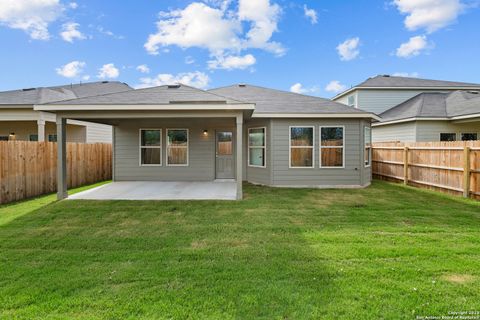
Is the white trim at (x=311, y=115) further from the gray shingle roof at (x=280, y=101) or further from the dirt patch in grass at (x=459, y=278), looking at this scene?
the dirt patch in grass at (x=459, y=278)

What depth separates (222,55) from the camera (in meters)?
21.4

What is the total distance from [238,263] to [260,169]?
704 centimetres

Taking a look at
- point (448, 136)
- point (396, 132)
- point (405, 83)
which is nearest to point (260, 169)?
point (396, 132)

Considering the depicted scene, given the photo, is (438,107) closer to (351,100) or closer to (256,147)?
(351,100)

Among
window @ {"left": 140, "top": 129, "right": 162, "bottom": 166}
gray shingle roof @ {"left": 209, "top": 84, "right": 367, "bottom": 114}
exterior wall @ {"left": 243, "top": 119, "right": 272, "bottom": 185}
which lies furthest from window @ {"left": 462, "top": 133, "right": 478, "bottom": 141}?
window @ {"left": 140, "top": 129, "right": 162, "bottom": 166}

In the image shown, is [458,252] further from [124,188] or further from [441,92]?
[441,92]

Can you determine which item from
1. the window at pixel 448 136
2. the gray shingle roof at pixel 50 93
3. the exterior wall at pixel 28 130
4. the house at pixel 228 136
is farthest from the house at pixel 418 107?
the gray shingle roof at pixel 50 93

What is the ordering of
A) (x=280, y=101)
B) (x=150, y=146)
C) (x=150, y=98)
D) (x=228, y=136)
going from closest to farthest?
(x=150, y=98) < (x=280, y=101) < (x=150, y=146) < (x=228, y=136)

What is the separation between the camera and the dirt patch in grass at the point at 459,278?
3.10 metres

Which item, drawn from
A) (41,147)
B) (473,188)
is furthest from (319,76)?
(41,147)

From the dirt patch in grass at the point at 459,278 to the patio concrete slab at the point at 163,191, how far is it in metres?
5.23

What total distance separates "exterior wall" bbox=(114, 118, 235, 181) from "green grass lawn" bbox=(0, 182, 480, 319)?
4.68 meters

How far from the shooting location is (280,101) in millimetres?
11000

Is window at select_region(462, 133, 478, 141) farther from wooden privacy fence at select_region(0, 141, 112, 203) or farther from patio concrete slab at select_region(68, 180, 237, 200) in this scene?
wooden privacy fence at select_region(0, 141, 112, 203)
